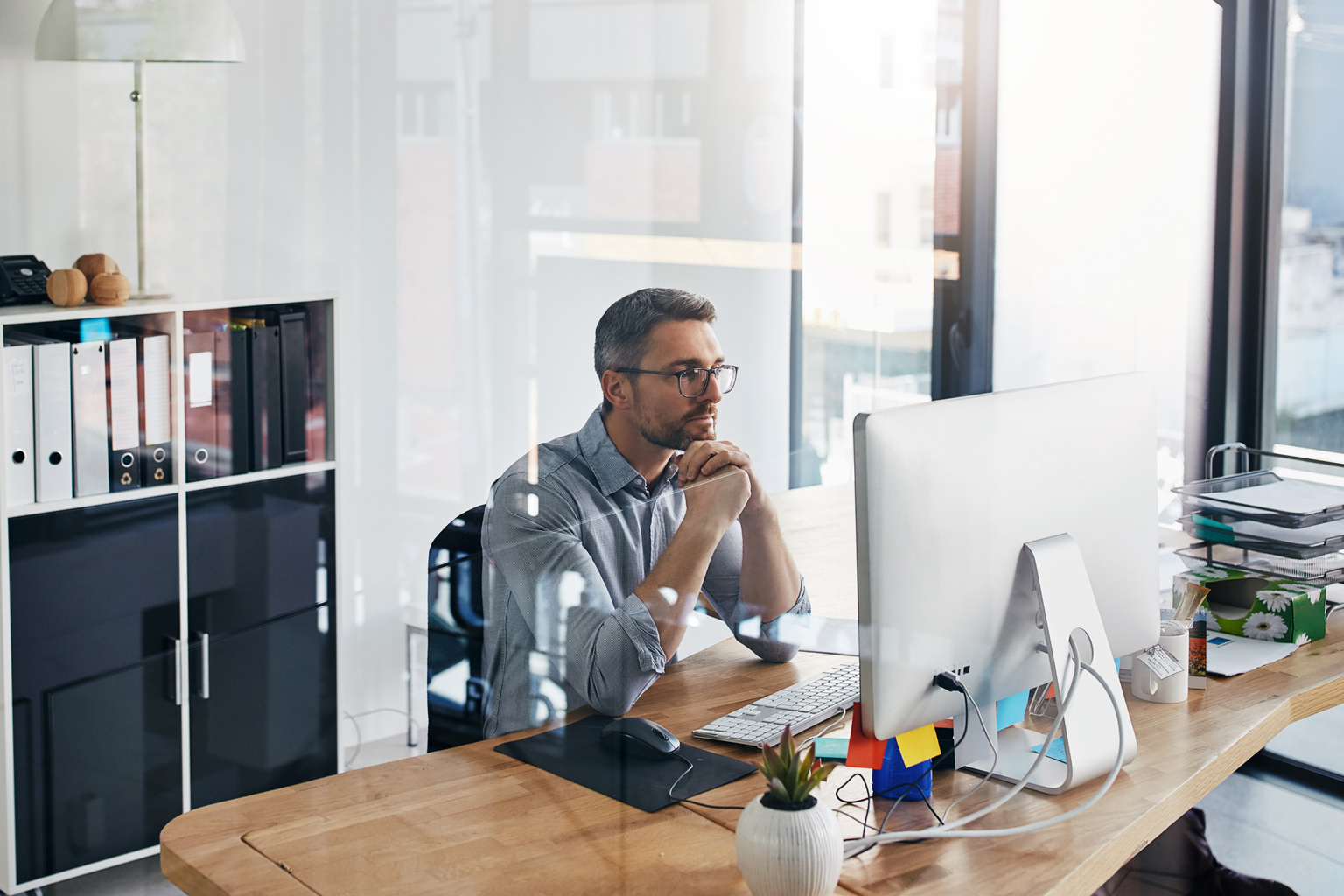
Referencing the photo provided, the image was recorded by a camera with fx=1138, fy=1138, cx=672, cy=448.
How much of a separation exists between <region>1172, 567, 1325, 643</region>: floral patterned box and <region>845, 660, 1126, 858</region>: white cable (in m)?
0.52

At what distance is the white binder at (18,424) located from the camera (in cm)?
181

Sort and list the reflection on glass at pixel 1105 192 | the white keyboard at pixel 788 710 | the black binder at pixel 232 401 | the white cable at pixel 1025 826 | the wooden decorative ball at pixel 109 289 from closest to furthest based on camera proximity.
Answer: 1. the white cable at pixel 1025 826
2. the white keyboard at pixel 788 710
3. the wooden decorative ball at pixel 109 289
4. the black binder at pixel 232 401
5. the reflection on glass at pixel 1105 192

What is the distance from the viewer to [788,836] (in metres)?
0.92

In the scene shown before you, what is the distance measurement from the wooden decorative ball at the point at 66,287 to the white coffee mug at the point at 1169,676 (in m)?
1.72

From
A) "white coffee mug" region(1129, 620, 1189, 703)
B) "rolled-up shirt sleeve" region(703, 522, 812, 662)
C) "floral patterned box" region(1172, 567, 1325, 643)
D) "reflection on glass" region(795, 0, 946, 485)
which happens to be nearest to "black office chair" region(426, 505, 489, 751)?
"rolled-up shirt sleeve" region(703, 522, 812, 662)

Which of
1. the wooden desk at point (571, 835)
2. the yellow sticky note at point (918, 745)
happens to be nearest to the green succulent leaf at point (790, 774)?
the wooden desk at point (571, 835)

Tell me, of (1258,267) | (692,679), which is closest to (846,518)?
(692,679)

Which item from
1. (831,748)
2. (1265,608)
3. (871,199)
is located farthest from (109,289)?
(871,199)

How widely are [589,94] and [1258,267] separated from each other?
1635 millimetres

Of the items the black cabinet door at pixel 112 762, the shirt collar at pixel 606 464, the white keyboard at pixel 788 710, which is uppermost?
the shirt collar at pixel 606 464

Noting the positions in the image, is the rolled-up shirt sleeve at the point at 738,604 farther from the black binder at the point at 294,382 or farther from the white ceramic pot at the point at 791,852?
the black binder at the point at 294,382

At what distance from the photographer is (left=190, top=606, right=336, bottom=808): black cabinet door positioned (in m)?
2.07

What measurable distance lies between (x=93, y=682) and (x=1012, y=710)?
1.52 m

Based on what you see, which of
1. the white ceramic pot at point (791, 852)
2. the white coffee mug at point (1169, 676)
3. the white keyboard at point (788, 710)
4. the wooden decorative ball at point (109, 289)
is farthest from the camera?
the wooden decorative ball at point (109, 289)
